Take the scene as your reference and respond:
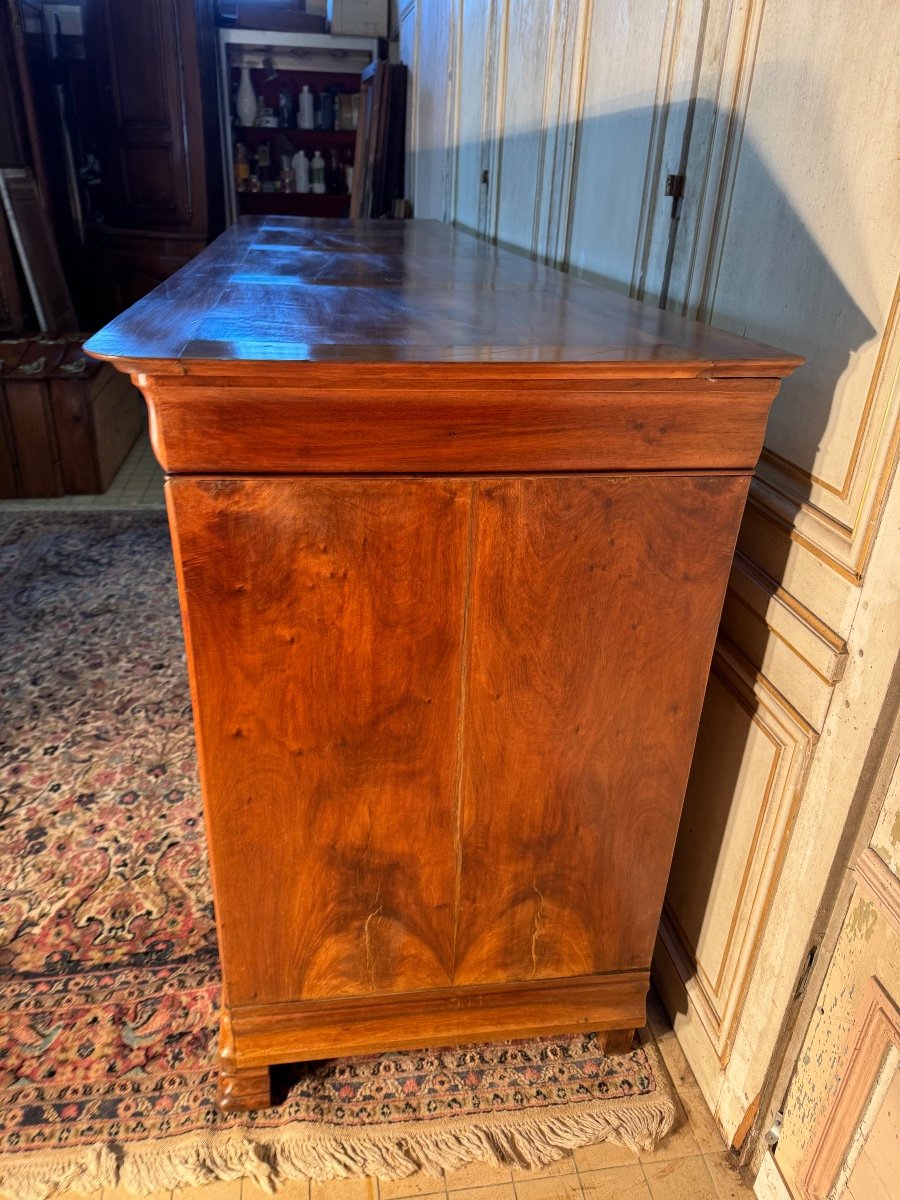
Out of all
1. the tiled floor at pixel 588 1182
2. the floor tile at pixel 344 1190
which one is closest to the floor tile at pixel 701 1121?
the tiled floor at pixel 588 1182

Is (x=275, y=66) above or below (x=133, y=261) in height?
above

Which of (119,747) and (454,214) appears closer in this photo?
(119,747)

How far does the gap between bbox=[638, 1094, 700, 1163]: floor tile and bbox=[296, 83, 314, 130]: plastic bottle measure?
246 inches

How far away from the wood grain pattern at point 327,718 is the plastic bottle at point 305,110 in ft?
19.4

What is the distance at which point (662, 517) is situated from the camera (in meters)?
1.09

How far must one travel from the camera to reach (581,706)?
47.0 inches

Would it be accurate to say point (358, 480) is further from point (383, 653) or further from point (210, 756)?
point (210, 756)

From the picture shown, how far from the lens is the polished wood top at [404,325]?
964 millimetres

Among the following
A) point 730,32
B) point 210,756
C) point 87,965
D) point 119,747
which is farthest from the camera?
point 119,747

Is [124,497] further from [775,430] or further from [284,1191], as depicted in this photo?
[775,430]

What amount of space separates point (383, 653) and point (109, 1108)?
36.0 inches

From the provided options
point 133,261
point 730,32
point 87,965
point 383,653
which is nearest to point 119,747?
point 87,965

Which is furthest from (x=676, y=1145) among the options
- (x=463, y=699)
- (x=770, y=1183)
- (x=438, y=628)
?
(x=438, y=628)

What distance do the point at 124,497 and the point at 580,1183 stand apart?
11.4ft
